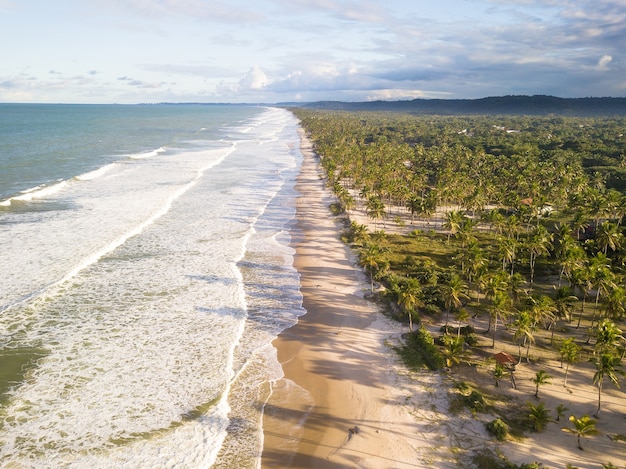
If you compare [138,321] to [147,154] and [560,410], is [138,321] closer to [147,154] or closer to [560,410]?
[560,410]

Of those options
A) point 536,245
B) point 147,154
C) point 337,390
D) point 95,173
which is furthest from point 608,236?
point 147,154

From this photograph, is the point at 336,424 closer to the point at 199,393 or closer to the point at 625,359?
the point at 199,393

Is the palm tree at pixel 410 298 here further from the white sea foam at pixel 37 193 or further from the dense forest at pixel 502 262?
the white sea foam at pixel 37 193

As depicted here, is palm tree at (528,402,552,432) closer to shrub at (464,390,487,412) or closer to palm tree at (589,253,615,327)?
shrub at (464,390,487,412)

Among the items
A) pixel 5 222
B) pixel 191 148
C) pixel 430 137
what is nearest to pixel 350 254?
pixel 5 222

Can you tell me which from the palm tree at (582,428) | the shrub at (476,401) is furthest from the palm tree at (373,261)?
the palm tree at (582,428)
